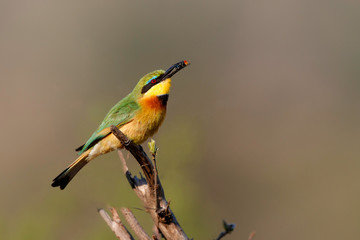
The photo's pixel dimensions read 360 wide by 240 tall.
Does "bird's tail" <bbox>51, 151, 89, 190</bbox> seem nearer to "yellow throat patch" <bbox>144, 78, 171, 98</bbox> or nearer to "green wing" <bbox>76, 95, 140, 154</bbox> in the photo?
"green wing" <bbox>76, 95, 140, 154</bbox>

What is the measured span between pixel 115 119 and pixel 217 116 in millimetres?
3934

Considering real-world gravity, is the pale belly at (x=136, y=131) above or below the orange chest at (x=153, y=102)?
below

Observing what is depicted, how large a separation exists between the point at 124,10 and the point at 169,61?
4.76m

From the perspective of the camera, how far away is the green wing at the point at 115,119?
123 inches

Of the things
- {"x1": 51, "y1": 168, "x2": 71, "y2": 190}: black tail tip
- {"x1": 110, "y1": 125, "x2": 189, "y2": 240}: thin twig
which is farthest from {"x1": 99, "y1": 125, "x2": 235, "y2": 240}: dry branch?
{"x1": 51, "y1": 168, "x2": 71, "y2": 190}: black tail tip

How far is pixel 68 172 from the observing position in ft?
10.4

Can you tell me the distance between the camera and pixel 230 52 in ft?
35.1

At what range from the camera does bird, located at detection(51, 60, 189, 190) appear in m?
3.13

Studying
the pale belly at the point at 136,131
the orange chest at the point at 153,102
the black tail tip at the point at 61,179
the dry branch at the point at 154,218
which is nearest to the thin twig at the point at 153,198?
the dry branch at the point at 154,218

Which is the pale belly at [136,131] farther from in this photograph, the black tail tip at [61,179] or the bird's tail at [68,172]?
the black tail tip at [61,179]

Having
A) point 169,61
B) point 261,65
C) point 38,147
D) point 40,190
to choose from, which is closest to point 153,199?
point 40,190

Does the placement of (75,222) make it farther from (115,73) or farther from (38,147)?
(115,73)

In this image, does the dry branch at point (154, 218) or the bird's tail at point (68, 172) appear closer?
the dry branch at point (154, 218)

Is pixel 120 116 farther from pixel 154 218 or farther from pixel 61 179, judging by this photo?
pixel 154 218
